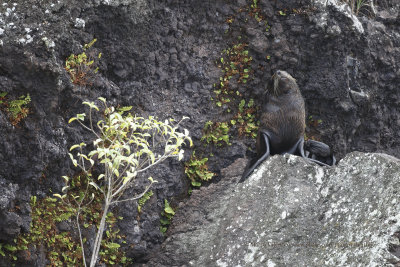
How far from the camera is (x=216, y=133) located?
23.9 ft

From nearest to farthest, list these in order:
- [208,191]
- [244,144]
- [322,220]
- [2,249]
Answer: [2,249]
[322,220]
[208,191]
[244,144]

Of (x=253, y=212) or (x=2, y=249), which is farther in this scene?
(x=253, y=212)

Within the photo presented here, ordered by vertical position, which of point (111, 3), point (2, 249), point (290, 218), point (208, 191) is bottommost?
point (208, 191)

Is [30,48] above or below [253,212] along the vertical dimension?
above

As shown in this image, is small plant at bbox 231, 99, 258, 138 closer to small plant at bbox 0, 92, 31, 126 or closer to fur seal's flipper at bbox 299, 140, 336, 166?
fur seal's flipper at bbox 299, 140, 336, 166

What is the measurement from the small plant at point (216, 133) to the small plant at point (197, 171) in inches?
10.0

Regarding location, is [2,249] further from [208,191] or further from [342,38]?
[342,38]

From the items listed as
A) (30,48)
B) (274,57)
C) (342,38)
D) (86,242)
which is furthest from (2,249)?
(342,38)

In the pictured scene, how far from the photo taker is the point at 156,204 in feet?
21.3

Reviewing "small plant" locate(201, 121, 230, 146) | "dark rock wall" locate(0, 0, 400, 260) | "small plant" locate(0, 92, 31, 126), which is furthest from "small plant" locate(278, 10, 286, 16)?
"small plant" locate(0, 92, 31, 126)

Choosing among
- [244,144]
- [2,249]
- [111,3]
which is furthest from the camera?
[244,144]

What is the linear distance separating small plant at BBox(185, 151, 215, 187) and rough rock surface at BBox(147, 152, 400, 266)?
1.77 ft

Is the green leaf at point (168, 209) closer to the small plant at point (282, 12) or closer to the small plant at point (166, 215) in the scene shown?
the small plant at point (166, 215)

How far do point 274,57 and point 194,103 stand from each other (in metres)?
1.12
